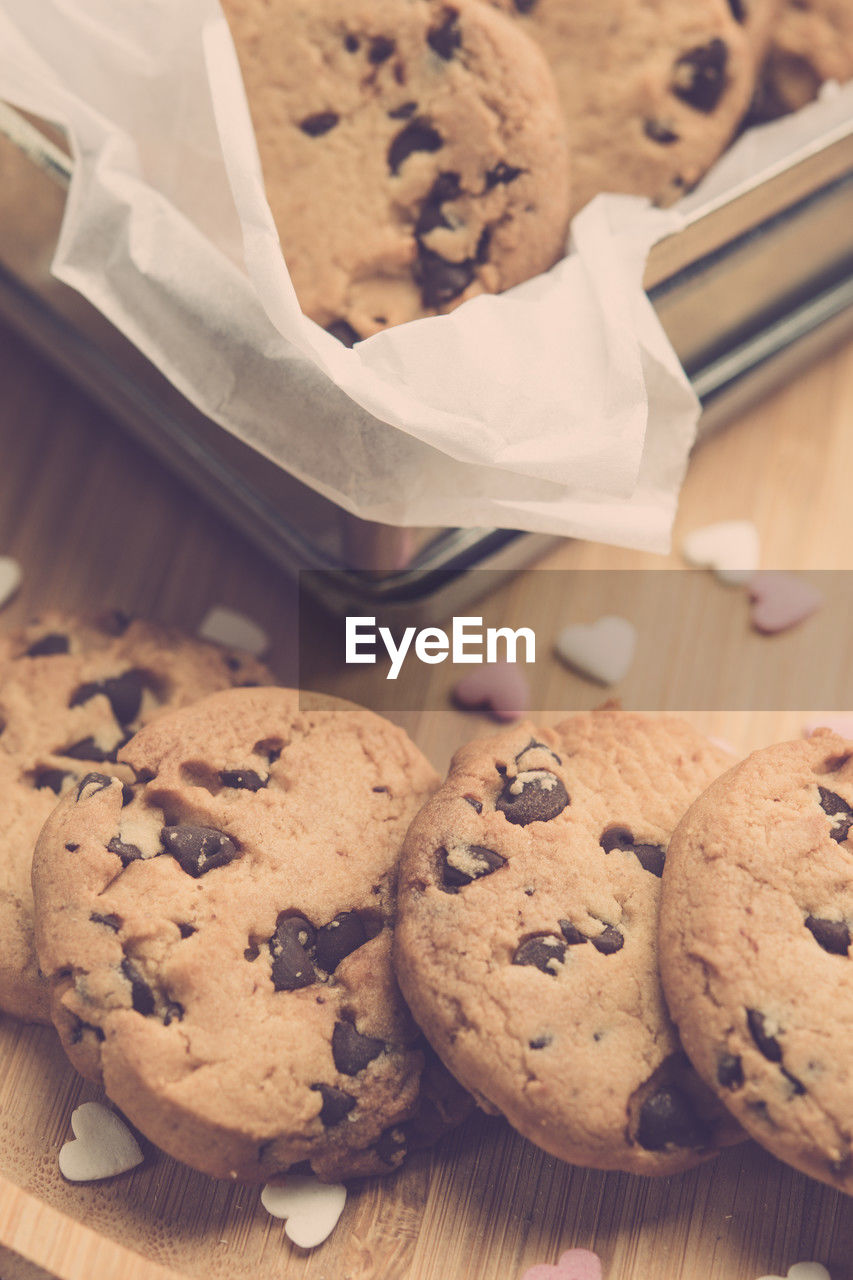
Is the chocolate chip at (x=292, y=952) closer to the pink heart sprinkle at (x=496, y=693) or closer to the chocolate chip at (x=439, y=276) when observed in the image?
the pink heart sprinkle at (x=496, y=693)

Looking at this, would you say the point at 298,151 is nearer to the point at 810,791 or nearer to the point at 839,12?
the point at 839,12

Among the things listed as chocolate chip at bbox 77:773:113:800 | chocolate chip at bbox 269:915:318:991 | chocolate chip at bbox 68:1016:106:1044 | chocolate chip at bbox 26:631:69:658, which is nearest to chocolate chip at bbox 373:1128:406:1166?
chocolate chip at bbox 269:915:318:991

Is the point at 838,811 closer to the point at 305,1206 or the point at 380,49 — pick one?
the point at 305,1206

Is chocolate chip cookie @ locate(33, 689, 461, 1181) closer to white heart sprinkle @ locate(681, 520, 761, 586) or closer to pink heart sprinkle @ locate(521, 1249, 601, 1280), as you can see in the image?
pink heart sprinkle @ locate(521, 1249, 601, 1280)

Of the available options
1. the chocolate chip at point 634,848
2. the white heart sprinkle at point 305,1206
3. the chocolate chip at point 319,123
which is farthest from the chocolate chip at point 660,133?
the white heart sprinkle at point 305,1206

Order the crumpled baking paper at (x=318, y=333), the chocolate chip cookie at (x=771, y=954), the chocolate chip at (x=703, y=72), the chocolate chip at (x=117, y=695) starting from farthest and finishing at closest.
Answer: the chocolate chip at (x=703, y=72)
the chocolate chip at (x=117, y=695)
the crumpled baking paper at (x=318, y=333)
the chocolate chip cookie at (x=771, y=954)

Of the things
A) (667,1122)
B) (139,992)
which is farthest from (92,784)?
(667,1122)
